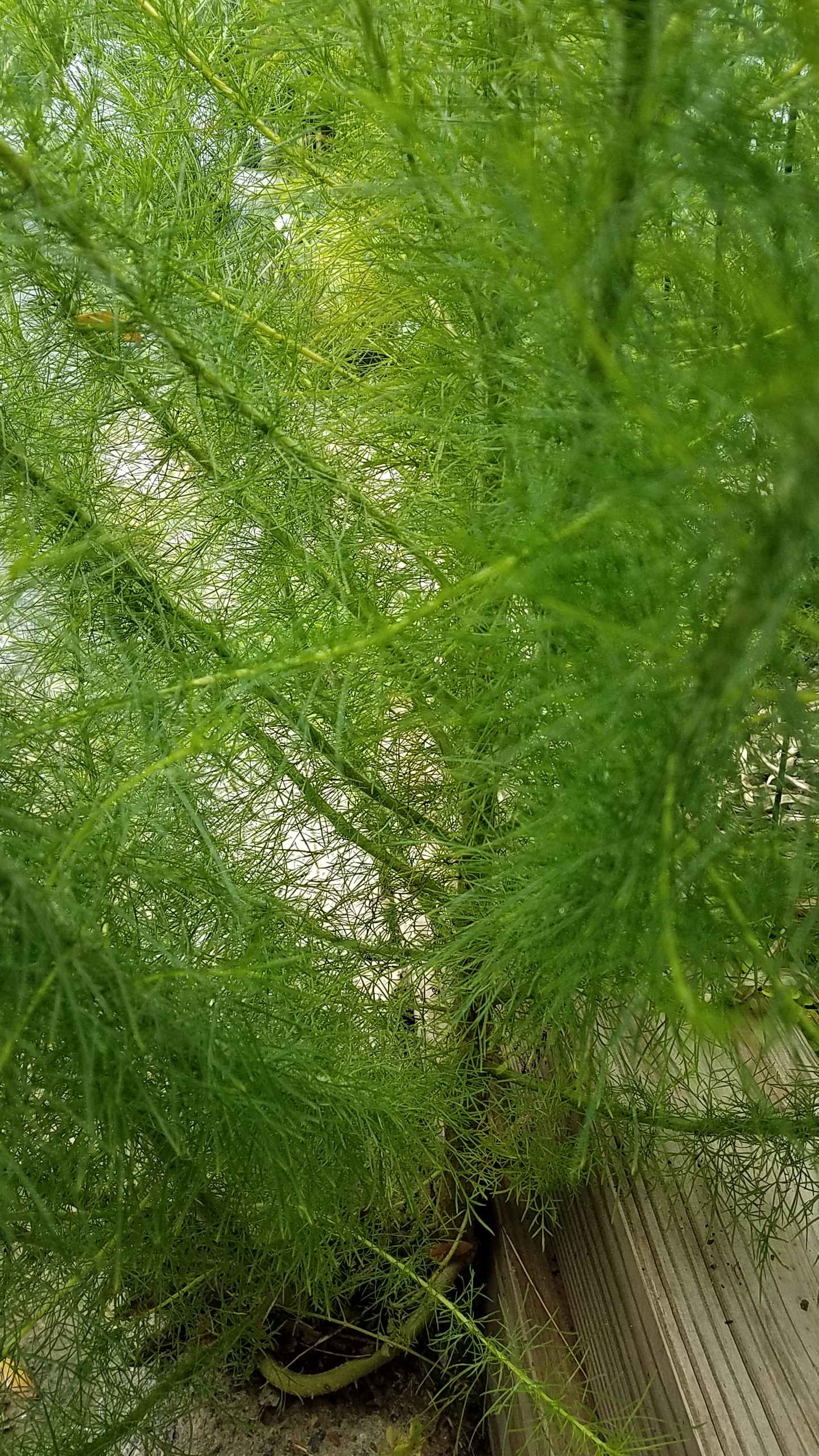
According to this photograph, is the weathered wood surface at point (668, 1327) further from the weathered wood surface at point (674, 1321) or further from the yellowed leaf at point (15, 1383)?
the yellowed leaf at point (15, 1383)

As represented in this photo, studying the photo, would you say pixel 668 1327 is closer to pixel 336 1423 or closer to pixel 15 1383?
pixel 336 1423

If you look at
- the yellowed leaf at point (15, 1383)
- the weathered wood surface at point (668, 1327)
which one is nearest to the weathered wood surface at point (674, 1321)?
the weathered wood surface at point (668, 1327)

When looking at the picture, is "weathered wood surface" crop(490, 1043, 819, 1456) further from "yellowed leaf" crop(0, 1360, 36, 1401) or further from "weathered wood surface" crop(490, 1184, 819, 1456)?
"yellowed leaf" crop(0, 1360, 36, 1401)

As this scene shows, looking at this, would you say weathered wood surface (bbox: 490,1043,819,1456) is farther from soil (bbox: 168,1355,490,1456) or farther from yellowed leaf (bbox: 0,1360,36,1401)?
yellowed leaf (bbox: 0,1360,36,1401)

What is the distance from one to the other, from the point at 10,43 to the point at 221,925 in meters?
0.33

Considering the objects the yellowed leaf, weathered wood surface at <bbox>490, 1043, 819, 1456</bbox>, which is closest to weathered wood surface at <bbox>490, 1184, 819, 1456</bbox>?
weathered wood surface at <bbox>490, 1043, 819, 1456</bbox>

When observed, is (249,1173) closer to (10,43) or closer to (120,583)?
(120,583)

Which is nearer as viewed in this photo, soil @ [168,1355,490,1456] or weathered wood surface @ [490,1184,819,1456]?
weathered wood surface @ [490,1184,819,1456]

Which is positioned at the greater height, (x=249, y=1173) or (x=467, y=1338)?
(x=249, y=1173)

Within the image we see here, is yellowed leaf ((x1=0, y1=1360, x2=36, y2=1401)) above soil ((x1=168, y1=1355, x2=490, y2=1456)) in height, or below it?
above

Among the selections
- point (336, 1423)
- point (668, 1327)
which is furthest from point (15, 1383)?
point (668, 1327)

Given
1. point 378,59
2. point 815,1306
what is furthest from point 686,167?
point 815,1306

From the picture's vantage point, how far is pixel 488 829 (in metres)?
0.46

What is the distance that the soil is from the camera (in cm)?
48
